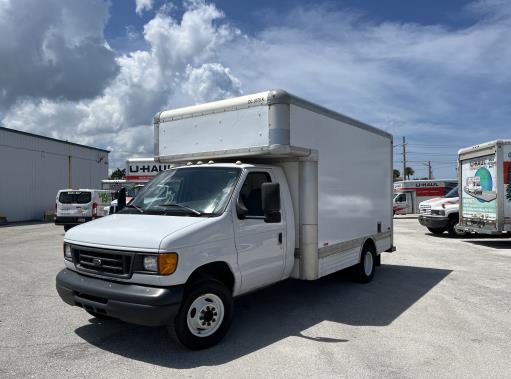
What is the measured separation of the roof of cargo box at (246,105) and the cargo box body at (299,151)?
0.01 metres

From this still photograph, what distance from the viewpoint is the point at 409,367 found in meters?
4.61

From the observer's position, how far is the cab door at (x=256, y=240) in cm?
553

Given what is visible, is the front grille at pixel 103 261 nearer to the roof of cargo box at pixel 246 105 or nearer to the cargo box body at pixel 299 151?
the cargo box body at pixel 299 151

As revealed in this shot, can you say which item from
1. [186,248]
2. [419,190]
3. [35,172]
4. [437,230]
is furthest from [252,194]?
[419,190]

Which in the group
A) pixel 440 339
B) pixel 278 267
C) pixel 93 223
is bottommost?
pixel 440 339

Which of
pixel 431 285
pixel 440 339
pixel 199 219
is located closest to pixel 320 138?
pixel 199 219

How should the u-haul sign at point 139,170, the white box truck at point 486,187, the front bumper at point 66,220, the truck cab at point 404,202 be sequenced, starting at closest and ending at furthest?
the white box truck at point 486,187, the front bumper at point 66,220, the u-haul sign at point 139,170, the truck cab at point 404,202

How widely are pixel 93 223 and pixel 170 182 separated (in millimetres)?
1102

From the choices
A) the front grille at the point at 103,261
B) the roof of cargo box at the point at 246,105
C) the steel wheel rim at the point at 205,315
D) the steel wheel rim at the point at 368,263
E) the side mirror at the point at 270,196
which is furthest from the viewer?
the steel wheel rim at the point at 368,263

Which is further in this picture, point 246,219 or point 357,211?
point 357,211

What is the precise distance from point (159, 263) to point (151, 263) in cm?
11

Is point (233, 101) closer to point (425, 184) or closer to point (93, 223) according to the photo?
point (93, 223)

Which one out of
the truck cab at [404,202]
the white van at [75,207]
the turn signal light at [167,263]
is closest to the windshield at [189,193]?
the turn signal light at [167,263]

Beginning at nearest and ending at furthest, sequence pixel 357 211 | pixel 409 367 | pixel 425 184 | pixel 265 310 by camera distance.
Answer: pixel 409 367 < pixel 265 310 < pixel 357 211 < pixel 425 184
